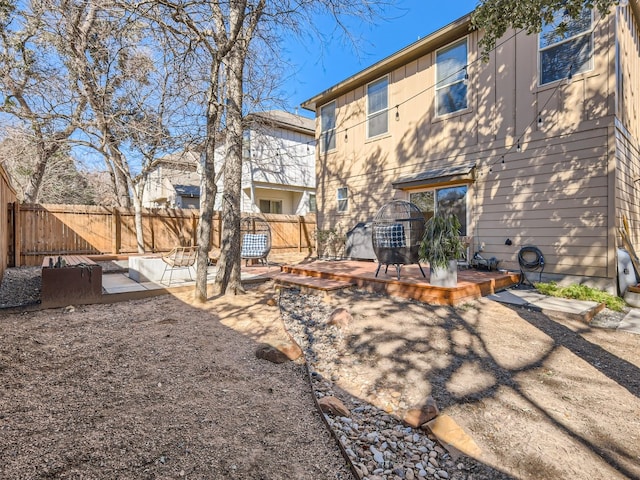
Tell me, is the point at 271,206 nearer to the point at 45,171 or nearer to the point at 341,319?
the point at 45,171

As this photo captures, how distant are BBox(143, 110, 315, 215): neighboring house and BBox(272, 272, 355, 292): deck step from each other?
7970 mm

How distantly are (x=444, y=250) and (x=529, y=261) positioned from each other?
105 inches

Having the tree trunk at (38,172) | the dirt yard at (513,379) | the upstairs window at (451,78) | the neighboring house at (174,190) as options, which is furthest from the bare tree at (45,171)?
the upstairs window at (451,78)

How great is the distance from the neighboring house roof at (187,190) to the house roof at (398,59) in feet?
31.3

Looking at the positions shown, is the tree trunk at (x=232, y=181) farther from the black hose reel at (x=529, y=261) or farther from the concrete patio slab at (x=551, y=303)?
the black hose reel at (x=529, y=261)

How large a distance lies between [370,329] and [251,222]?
27.2ft

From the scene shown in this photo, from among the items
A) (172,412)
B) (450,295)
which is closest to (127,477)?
(172,412)

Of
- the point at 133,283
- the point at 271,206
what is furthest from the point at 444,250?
the point at 271,206

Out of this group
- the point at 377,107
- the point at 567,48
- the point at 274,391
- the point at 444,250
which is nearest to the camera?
the point at 274,391

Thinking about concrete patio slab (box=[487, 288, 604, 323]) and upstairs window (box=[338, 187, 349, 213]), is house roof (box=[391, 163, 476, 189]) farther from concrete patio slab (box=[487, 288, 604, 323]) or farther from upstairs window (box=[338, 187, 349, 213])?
concrete patio slab (box=[487, 288, 604, 323])

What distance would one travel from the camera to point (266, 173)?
48.7 ft

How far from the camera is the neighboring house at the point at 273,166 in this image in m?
14.1

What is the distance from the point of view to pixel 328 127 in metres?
10.8

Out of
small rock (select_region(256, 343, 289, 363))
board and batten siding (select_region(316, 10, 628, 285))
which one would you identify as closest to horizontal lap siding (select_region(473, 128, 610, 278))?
board and batten siding (select_region(316, 10, 628, 285))
